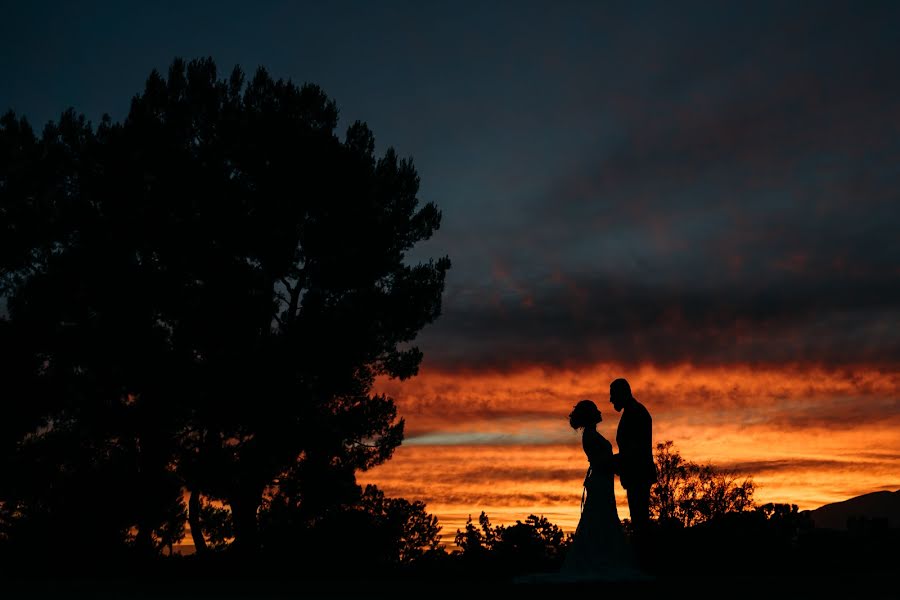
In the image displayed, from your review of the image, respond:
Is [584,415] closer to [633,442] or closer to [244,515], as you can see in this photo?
[633,442]

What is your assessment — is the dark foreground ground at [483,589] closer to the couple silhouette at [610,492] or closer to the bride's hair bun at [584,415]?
the couple silhouette at [610,492]

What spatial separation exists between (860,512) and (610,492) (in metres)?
22.8

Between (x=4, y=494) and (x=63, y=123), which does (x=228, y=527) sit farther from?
(x=63, y=123)

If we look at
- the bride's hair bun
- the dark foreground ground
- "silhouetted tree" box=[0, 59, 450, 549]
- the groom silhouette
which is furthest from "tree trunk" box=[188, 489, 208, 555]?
the groom silhouette

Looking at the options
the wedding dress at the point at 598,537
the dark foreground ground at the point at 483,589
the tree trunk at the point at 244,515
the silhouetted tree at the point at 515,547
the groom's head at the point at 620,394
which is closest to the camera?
the dark foreground ground at the point at 483,589

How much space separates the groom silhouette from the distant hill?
6196mm

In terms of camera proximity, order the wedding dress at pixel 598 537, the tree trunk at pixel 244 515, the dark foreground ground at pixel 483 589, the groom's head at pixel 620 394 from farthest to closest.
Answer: the tree trunk at pixel 244 515, the wedding dress at pixel 598 537, the groom's head at pixel 620 394, the dark foreground ground at pixel 483 589

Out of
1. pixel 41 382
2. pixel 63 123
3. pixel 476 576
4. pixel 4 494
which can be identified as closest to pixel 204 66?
pixel 63 123

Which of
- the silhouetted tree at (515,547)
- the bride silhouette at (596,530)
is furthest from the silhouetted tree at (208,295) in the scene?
the bride silhouette at (596,530)

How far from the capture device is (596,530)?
38.8ft

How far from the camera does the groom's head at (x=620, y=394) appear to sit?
1129 cm

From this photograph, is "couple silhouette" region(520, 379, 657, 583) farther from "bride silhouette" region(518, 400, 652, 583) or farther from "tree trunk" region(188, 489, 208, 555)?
"tree trunk" region(188, 489, 208, 555)

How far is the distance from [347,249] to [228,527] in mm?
7972

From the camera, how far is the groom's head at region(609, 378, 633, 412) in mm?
11289
